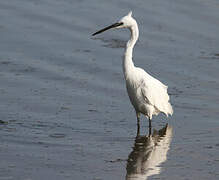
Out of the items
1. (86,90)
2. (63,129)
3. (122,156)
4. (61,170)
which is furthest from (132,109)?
(61,170)

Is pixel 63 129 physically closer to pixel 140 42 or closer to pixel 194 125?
pixel 194 125

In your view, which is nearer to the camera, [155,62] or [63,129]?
[63,129]

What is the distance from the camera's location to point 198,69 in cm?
1230

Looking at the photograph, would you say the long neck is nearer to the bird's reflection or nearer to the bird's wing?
the bird's wing

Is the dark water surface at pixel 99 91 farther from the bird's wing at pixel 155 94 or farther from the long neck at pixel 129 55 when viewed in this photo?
the long neck at pixel 129 55

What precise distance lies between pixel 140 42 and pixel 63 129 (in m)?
4.69

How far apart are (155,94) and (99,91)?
1.57m

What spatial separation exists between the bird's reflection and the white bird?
367 mm

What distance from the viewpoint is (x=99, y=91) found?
438 inches

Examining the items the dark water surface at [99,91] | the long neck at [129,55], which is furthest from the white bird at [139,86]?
the dark water surface at [99,91]

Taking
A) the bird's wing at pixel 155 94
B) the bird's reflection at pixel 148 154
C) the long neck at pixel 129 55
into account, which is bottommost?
the bird's reflection at pixel 148 154

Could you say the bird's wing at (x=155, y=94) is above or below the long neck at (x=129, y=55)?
below

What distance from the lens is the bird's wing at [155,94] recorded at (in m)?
9.73

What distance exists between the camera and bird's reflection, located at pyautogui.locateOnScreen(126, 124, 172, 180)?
7.69 meters
